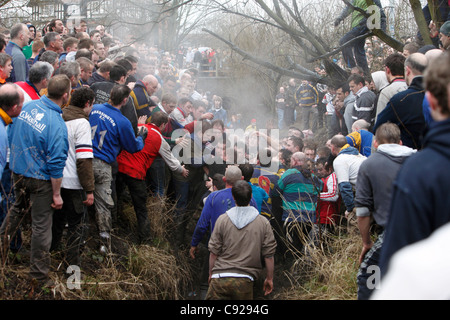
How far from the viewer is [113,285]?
17.4 feet

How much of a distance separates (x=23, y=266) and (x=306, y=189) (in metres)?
Answer: 3.51

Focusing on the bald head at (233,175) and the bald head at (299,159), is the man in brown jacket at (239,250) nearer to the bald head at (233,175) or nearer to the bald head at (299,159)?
the bald head at (233,175)

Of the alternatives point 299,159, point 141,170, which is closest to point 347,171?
point 299,159

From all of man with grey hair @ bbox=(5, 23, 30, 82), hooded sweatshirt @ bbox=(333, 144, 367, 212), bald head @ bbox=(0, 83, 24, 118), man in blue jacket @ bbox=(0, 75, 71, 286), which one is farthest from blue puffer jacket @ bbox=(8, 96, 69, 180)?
hooded sweatshirt @ bbox=(333, 144, 367, 212)

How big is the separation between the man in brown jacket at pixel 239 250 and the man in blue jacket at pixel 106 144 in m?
1.45

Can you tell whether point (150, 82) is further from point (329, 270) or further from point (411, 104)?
point (411, 104)

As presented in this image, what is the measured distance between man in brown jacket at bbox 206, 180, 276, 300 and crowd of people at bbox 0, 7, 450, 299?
0.5 inches

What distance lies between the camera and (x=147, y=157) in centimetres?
674

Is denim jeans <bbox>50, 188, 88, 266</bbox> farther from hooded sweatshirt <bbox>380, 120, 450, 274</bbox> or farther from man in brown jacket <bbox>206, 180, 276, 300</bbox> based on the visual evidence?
hooded sweatshirt <bbox>380, 120, 450, 274</bbox>

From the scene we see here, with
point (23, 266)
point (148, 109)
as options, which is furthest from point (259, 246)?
point (148, 109)

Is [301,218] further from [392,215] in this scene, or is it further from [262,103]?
[262,103]

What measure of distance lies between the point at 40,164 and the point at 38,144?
19 cm

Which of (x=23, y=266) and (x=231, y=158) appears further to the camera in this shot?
(x=231, y=158)

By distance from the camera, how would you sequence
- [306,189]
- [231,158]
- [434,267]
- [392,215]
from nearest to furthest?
1. [434,267]
2. [392,215]
3. [306,189]
4. [231,158]
